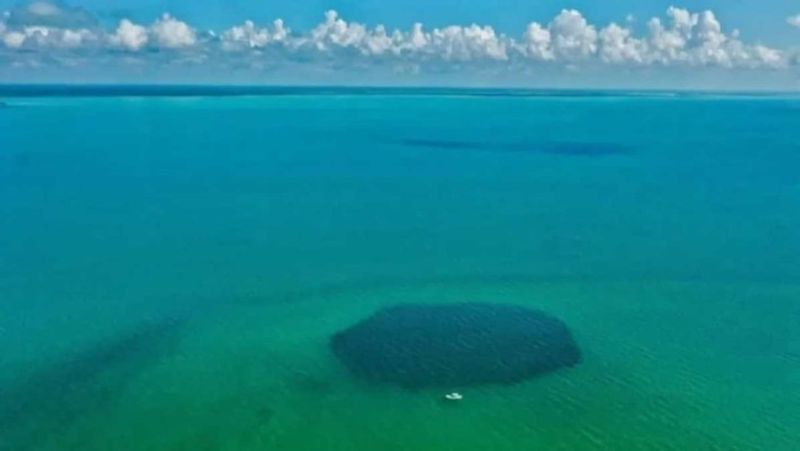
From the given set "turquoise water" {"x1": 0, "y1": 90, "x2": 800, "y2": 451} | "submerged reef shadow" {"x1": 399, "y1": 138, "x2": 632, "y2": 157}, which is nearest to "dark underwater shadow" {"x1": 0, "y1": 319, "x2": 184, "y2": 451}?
"turquoise water" {"x1": 0, "y1": 90, "x2": 800, "y2": 451}

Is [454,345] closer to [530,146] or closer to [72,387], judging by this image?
[72,387]

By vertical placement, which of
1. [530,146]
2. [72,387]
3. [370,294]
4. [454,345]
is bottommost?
[72,387]

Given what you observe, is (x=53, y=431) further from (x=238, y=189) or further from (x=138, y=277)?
(x=238, y=189)

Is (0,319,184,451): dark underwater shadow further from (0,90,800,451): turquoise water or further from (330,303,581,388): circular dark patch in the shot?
(330,303,581,388): circular dark patch

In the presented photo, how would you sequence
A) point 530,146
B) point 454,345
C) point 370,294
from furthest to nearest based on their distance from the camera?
point 530,146 → point 370,294 → point 454,345

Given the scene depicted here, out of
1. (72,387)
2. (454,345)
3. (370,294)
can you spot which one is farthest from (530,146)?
(72,387)

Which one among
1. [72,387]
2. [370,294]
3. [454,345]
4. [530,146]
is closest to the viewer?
[72,387]

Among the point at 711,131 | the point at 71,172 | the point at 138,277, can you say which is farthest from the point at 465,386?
the point at 711,131
